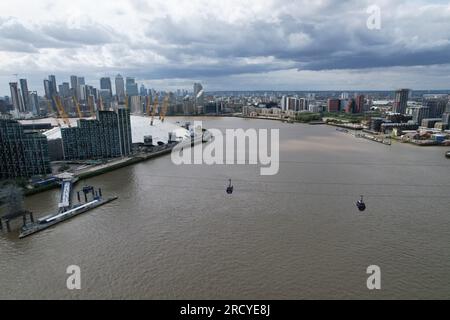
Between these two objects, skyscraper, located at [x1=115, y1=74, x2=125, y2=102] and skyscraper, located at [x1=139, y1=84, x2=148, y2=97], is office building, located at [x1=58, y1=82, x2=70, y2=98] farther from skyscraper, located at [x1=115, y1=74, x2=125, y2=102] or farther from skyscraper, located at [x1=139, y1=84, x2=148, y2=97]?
skyscraper, located at [x1=139, y1=84, x2=148, y2=97]

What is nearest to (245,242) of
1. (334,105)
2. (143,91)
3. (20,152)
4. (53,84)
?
(20,152)

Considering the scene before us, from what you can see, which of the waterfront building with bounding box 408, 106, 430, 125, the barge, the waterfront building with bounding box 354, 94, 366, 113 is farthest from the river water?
the waterfront building with bounding box 354, 94, 366, 113

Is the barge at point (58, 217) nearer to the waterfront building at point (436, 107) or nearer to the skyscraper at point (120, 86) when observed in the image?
the waterfront building at point (436, 107)

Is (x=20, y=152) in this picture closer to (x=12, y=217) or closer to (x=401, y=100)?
(x=12, y=217)

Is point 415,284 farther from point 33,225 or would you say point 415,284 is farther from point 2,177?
point 2,177

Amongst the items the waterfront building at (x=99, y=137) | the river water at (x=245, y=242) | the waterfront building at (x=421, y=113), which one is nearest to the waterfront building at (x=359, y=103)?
the waterfront building at (x=421, y=113)

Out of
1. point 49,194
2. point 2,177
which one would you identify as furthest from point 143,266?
point 2,177
